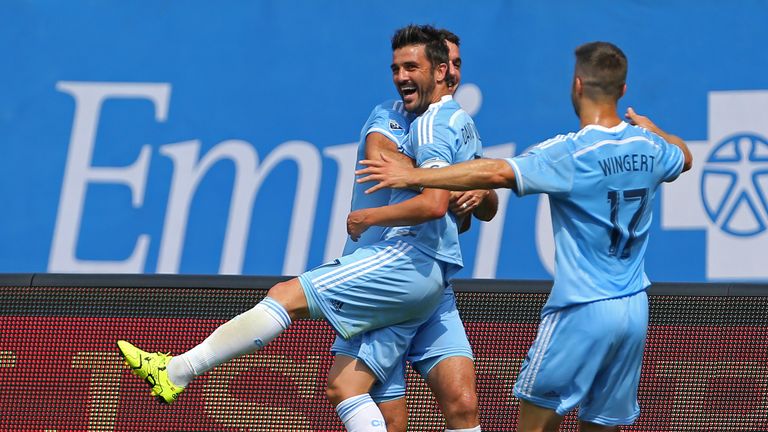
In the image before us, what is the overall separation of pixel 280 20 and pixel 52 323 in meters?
3.97

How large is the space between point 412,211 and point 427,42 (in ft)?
2.50

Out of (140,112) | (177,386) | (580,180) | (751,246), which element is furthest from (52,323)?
(751,246)

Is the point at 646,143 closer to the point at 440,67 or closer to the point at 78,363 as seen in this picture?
the point at 440,67

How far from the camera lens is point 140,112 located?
8.93 meters

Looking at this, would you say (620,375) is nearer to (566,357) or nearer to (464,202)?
(566,357)

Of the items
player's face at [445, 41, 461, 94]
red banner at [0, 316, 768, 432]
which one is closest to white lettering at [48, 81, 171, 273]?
red banner at [0, 316, 768, 432]

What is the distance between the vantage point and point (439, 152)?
174 inches

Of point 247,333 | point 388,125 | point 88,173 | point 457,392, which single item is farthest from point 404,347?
point 88,173

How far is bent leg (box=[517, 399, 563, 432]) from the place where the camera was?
4.30 meters

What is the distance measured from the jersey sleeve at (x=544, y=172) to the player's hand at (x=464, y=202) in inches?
22.5

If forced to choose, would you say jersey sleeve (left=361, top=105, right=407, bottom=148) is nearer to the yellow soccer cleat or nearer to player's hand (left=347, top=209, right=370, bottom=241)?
player's hand (left=347, top=209, right=370, bottom=241)


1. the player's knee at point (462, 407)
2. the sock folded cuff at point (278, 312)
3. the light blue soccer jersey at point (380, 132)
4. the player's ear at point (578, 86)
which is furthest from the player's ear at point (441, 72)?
the player's knee at point (462, 407)

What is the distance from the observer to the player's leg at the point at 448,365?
4688 mm

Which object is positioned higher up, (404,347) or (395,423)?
(404,347)
